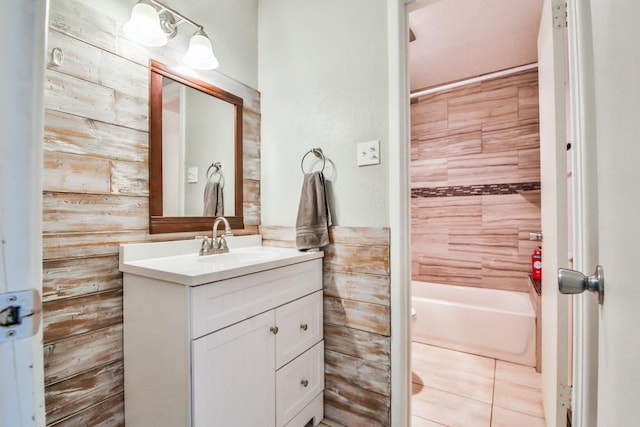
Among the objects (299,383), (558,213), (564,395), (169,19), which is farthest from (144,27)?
(564,395)

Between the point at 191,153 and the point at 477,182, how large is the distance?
8.59 ft

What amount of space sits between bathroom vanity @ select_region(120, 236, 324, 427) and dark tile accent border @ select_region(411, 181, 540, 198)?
214cm

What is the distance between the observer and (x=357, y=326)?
4.98 ft

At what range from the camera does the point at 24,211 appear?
0.40 meters

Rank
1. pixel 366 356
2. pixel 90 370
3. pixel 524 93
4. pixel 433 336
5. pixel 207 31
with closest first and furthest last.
Result: pixel 90 370, pixel 366 356, pixel 207 31, pixel 433 336, pixel 524 93

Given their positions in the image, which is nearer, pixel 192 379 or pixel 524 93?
pixel 192 379

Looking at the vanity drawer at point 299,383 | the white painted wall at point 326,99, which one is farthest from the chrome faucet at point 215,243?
the vanity drawer at point 299,383

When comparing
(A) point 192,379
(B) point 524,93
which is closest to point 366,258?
(A) point 192,379

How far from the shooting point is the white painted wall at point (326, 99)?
4.88 feet

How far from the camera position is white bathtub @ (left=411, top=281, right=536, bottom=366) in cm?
215

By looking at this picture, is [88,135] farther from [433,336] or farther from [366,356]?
[433,336]

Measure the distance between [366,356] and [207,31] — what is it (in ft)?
6.28

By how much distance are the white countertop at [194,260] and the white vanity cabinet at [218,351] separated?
31mm

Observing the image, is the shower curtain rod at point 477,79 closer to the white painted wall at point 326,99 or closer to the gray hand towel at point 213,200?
the white painted wall at point 326,99
